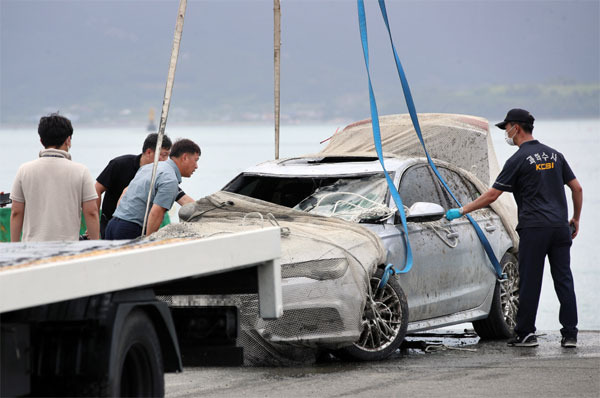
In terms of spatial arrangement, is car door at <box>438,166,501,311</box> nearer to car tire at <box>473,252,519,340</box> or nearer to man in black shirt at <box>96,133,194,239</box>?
car tire at <box>473,252,519,340</box>

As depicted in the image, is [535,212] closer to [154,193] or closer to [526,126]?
[526,126]

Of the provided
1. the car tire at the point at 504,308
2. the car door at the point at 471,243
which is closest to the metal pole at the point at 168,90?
the car door at the point at 471,243

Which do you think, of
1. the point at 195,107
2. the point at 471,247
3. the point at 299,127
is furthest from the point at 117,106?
the point at 471,247

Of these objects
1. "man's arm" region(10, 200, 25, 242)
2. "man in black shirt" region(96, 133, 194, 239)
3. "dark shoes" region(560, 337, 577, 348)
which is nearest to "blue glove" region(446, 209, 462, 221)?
"dark shoes" region(560, 337, 577, 348)

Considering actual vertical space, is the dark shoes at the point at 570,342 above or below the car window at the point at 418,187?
below

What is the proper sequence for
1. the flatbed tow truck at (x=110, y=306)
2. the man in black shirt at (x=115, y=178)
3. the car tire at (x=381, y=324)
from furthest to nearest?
the man in black shirt at (x=115, y=178)
the car tire at (x=381, y=324)
the flatbed tow truck at (x=110, y=306)

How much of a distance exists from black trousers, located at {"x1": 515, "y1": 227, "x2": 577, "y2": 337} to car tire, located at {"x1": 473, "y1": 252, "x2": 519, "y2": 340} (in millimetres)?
557

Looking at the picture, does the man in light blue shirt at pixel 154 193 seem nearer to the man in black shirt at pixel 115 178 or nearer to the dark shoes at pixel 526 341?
the man in black shirt at pixel 115 178

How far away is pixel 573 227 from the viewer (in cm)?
1102

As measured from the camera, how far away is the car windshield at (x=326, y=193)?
33.8 feet

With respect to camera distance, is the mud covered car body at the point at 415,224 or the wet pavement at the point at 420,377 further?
the mud covered car body at the point at 415,224

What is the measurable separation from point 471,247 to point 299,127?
169 m

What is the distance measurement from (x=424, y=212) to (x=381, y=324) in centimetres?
93

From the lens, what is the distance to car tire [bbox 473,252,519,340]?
11461mm
